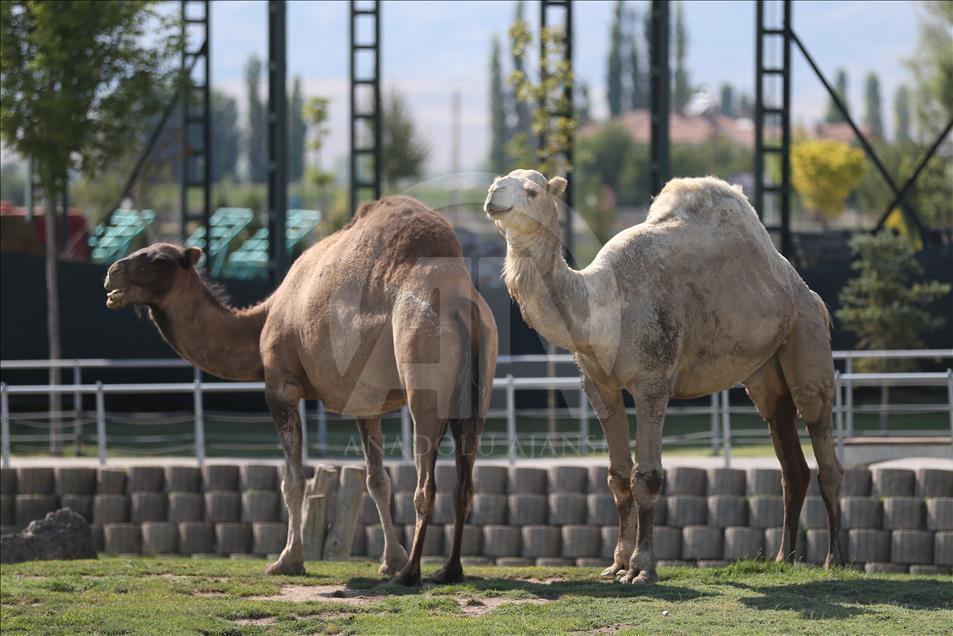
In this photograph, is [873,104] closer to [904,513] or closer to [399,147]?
[399,147]

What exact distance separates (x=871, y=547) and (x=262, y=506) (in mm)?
6136

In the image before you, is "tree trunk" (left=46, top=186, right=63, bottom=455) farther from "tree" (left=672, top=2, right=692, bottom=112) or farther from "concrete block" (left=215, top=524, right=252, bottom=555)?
"tree" (left=672, top=2, right=692, bottom=112)

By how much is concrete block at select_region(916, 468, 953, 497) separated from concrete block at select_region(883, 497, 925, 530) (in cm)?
12

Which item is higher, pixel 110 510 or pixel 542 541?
pixel 110 510

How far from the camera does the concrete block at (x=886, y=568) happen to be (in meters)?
14.7

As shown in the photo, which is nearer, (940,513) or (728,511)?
(940,513)

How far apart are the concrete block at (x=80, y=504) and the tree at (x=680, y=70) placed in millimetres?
111026

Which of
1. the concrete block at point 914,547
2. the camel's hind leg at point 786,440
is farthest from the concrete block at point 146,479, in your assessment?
the concrete block at point 914,547

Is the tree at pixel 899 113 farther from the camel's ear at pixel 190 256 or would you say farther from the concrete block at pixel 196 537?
the camel's ear at pixel 190 256

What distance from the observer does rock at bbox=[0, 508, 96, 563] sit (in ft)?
46.2

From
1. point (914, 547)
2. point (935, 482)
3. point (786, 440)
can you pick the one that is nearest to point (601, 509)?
point (914, 547)

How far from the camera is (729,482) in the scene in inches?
610

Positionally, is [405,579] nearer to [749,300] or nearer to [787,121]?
[749,300]

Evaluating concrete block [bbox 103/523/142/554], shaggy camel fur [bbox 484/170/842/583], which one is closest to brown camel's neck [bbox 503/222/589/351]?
shaggy camel fur [bbox 484/170/842/583]
